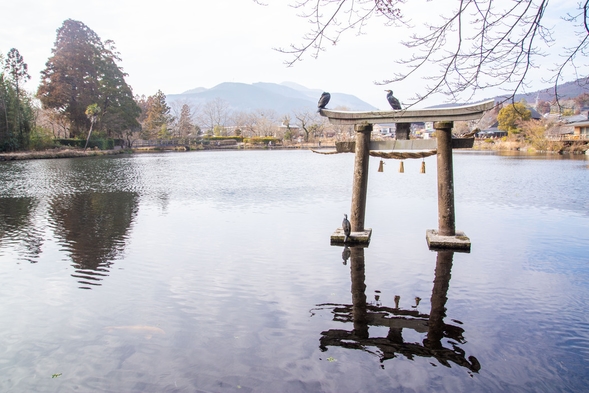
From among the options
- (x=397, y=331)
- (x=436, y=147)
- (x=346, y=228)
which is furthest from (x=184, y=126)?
(x=397, y=331)

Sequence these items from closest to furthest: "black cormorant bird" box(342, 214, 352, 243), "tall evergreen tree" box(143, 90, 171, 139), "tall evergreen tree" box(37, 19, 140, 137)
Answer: "black cormorant bird" box(342, 214, 352, 243) → "tall evergreen tree" box(37, 19, 140, 137) → "tall evergreen tree" box(143, 90, 171, 139)

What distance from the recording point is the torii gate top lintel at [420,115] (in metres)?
7.71

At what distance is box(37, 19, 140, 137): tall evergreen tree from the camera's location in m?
51.5

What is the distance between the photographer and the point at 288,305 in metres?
5.46

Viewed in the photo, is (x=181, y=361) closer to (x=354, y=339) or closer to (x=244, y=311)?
(x=244, y=311)

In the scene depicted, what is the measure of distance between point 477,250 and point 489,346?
4.20 metres

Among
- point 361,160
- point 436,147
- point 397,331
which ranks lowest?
point 397,331

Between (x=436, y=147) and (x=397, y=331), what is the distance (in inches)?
182

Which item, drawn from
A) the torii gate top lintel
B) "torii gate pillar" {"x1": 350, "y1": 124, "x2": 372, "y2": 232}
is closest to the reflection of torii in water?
"torii gate pillar" {"x1": 350, "y1": 124, "x2": 372, "y2": 232}

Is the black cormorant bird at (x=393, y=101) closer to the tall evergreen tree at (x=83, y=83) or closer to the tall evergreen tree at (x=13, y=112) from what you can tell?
the tall evergreen tree at (x=13, y=112)

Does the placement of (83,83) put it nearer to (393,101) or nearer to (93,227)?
(93,227)

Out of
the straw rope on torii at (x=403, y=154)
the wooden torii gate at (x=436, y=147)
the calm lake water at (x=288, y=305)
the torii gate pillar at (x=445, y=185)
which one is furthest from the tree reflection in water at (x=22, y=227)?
the torii gate pillar at (x=445, y=185)

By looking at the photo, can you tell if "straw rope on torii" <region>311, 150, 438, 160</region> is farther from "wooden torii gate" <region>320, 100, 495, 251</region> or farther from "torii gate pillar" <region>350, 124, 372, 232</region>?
"torii gate pillar" <region>350, 124, 372, 232</region>

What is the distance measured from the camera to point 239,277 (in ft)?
21.8
